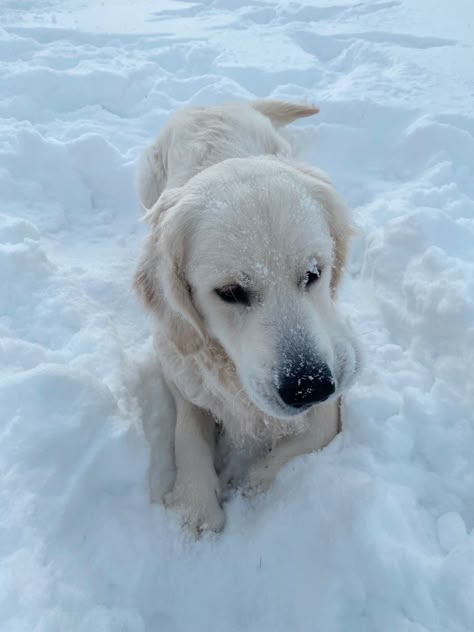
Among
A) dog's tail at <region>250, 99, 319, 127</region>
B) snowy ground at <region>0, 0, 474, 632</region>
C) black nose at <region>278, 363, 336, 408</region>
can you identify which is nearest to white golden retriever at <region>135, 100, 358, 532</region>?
Answer: black nose at <region>278, 363, 336, 408</region>

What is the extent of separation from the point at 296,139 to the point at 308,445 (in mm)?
3019

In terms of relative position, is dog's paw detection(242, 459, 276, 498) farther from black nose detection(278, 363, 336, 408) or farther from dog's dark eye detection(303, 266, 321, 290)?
dog's dark eye detection(303, 266, 321, 290)

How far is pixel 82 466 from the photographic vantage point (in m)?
2.09

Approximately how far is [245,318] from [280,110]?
2.56m

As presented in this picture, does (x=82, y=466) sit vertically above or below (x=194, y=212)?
below

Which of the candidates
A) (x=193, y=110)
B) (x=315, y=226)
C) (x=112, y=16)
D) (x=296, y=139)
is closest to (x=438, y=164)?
(x=296, y=139)

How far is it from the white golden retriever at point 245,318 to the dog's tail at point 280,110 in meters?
1.25

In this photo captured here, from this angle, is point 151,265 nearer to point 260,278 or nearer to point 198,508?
point 260,278

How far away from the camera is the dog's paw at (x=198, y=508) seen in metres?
2.09

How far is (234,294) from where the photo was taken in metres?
1.97

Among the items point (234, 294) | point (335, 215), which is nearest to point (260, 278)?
point (234, 294)

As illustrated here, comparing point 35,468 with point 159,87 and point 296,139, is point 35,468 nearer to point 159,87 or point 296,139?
point 296,139

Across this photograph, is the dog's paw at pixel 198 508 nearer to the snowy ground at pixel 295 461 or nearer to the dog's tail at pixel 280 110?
the snowy ground at pixel 295 461

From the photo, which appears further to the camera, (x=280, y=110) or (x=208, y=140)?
(x=280, y=110)
